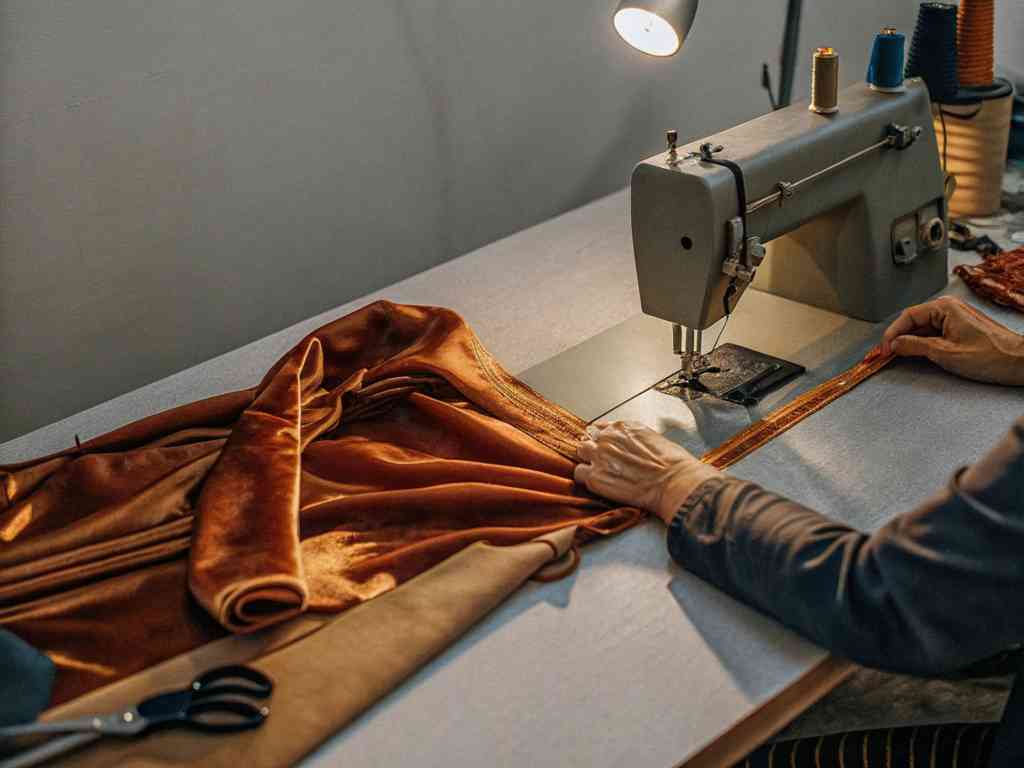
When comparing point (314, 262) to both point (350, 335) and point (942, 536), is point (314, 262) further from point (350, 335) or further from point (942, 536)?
point (942, 536)

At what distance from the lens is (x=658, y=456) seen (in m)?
1.79

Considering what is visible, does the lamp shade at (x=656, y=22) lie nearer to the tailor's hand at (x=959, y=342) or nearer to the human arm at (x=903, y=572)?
the tailor's hand at (x=959, y=342)

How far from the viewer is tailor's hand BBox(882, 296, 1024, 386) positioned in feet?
6.68

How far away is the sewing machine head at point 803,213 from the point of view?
1936 millimetres

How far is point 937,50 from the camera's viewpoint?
8.65 feet

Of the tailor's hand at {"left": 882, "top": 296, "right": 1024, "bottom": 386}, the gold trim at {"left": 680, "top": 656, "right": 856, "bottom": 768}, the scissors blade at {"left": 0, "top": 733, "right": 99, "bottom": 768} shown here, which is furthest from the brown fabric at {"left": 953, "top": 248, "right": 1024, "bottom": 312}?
the scissors blade at {"left": 0, "top": 733, "right": 99, "bottom": 768}

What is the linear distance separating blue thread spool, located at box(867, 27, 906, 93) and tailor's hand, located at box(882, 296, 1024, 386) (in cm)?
46

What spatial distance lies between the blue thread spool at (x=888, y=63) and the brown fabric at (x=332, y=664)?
122cm

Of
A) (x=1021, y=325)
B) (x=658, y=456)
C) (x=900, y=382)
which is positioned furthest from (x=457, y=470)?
(x=1021, y=325)

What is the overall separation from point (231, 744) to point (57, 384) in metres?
1.65

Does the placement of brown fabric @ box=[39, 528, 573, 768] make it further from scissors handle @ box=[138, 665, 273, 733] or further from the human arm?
the human arm

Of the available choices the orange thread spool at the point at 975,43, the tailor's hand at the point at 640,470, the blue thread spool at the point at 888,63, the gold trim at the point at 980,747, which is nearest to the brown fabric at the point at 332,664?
the tailor's hand at the point at 640,470

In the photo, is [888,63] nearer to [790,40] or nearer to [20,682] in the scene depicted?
[790,40]

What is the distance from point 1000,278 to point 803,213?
0.58 m
